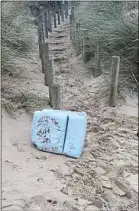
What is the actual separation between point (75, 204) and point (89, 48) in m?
4.91

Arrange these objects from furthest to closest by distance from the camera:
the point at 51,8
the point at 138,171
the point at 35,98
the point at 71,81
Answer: the point at 51,8
the point at 71,81
the point at 35,98
the point at 138,171

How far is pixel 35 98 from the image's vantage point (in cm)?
535

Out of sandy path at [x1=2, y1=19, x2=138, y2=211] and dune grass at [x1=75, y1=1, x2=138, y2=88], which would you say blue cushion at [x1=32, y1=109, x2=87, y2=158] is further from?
dune grass at [x1=75, y1=1, x2=138, y2=88]

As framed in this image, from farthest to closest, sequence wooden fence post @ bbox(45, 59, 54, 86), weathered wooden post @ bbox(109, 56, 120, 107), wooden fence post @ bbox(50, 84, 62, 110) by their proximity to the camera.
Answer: wooden fence post @ bbox(45, 59, 54, 86) → weathered wooden post @ bbox(109, 56, 120, 107) → wooden fence post @ bbox(50, 84, 62, 110)

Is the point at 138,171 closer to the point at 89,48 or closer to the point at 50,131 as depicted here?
the point at 50,131

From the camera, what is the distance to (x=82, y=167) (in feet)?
13.0

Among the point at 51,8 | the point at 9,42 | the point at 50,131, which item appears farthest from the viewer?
the point at 51,8

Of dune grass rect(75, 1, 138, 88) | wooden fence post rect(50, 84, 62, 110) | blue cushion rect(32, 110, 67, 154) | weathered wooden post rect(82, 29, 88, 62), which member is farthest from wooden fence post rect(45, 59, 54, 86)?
weathered wooden post rect(82, 29, 88, 62)

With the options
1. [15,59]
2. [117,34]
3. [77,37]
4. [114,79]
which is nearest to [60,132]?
[114,79]

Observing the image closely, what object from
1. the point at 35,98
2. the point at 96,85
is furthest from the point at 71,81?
the point at 35,98

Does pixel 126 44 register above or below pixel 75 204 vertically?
above

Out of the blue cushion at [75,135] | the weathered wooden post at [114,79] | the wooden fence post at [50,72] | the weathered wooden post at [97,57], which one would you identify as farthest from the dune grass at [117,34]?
the blue cushion at [75,135]

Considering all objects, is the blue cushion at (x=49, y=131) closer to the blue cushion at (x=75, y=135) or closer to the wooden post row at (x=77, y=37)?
the blue cushion at (x=75, y=135)

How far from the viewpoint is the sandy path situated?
3217 mm
